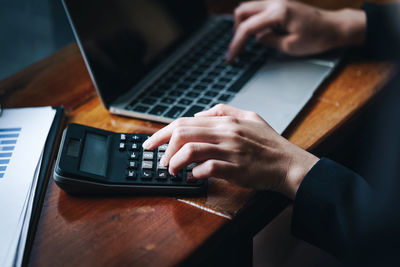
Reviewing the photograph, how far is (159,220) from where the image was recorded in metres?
0.49

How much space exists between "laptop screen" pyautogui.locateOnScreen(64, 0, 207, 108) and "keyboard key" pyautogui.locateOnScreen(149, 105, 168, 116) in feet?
0.26

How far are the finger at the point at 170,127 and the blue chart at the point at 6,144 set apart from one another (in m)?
0.22

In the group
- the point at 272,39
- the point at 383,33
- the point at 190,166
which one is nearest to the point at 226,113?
the point at 190,166

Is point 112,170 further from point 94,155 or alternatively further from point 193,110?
point 193,110

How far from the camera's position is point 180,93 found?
2.35ft

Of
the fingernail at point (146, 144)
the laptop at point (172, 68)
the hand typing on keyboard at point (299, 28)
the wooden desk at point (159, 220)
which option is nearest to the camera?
the wooden desk at point (159, 220)

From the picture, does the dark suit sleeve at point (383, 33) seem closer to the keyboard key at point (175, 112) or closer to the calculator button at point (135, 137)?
the keyboard key at point (175, 112)

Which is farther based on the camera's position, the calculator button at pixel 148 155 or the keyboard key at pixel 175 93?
the keyboard key at pixel 175 93

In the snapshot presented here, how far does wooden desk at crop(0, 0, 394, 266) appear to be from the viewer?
0.45 m

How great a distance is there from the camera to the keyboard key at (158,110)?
663 millimetres

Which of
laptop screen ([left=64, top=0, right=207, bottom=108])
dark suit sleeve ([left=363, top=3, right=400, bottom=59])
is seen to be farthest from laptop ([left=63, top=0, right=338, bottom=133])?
dark suit sleeve ([left=363, top=3, right=400, bottom=59])

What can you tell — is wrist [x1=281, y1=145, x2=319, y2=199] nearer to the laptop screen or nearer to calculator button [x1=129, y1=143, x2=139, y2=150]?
calculator button [x1=129, y1=143, x2=139, y2=150]

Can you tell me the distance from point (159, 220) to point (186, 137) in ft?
0.39

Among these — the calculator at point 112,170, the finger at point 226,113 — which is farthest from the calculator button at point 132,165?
the finger at point 226,113
